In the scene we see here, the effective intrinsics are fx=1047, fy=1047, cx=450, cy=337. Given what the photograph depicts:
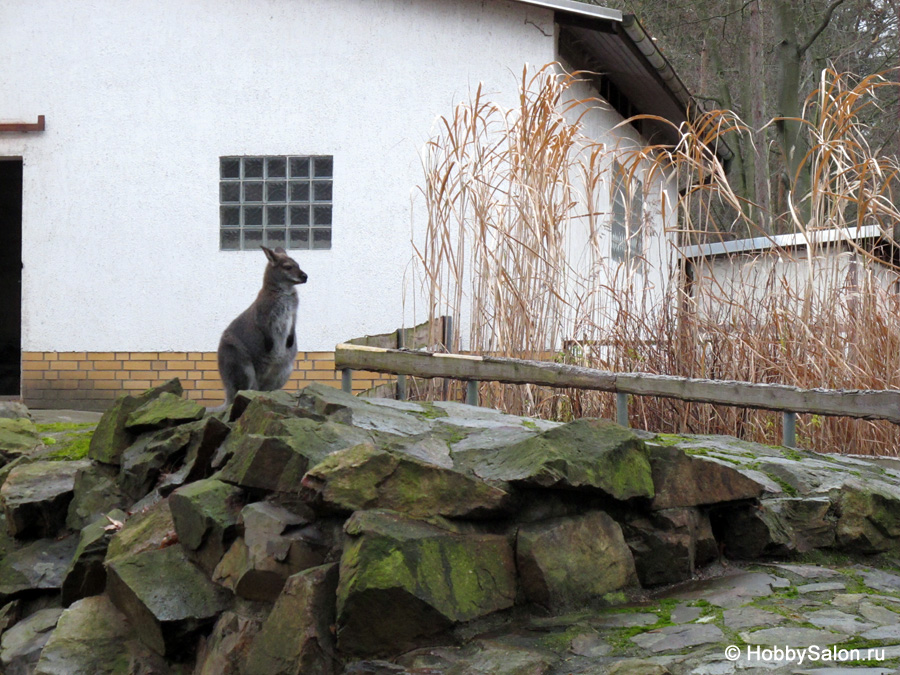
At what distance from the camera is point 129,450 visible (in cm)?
568

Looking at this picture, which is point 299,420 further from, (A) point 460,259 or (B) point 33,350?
(B) point 33,350

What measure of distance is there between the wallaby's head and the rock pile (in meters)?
1.36

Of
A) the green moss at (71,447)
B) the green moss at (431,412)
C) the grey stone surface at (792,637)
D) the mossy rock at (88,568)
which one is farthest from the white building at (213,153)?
the grey stone surface at (792,637)

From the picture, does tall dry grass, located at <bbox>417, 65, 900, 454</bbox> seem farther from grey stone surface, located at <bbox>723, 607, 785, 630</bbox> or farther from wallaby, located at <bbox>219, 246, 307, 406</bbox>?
grey stone surface, located at <bbox>723, 607, 785, 630</bbox>

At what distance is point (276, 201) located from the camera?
955 centimetres

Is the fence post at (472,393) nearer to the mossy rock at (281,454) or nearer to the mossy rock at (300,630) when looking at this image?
the mossy rock at (281,454)

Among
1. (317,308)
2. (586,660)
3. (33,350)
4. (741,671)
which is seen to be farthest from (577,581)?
(33,350)

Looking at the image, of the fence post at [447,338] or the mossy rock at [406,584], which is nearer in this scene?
the mossy rock at [406,584]

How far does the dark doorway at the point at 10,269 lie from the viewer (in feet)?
43.7

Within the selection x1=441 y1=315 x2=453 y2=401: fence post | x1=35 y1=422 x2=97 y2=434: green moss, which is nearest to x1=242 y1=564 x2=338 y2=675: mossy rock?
x1=441 y1=315 x2=453 y2=401: fence post

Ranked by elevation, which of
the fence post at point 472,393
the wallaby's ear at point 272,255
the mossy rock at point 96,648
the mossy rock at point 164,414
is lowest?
the mossy rock at point 96,648

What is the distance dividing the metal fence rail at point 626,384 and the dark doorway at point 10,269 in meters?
8.92

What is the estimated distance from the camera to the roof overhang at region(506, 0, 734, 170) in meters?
9.13

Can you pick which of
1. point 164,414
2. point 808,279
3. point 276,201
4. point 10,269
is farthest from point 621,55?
point 10,269
